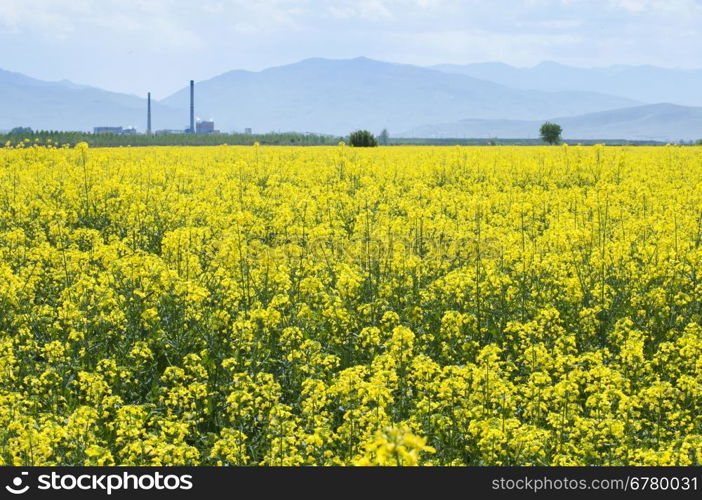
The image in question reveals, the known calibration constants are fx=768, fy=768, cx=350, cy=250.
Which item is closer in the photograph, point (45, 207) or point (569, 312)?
point (569, 312)

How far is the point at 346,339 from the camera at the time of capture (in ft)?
25.6

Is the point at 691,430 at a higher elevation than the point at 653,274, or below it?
below

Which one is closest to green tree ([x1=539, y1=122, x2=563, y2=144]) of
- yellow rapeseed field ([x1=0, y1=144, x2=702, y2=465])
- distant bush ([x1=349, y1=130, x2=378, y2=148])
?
distant bush ([x1=349, y1=130, x2=378, y2=148])

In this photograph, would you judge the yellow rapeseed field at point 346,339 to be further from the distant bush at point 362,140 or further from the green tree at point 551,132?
the green tree at point 551,132

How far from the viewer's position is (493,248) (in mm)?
10906

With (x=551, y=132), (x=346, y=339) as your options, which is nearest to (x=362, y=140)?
(x=551, y=132)

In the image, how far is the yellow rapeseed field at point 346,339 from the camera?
5.25 m

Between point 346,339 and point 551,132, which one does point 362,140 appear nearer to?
point 551,132

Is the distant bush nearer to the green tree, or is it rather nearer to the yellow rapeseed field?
the green tree

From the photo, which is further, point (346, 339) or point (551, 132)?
point (551, 132)
